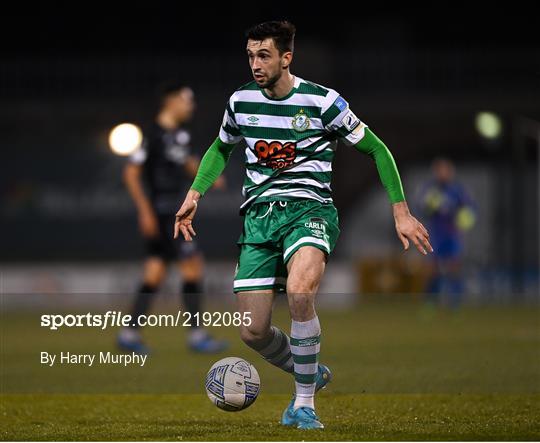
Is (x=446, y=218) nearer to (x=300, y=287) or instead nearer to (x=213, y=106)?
(x=213, y=106)

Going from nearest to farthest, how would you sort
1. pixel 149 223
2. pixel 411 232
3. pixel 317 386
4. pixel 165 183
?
pixel 411 232 → pixel 317 386 → pixel 149 223 → pixel 165 183

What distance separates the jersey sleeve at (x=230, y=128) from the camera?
6.35 meters

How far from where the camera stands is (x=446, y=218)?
1705 cm

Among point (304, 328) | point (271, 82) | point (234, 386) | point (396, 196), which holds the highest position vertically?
point (271, 82)

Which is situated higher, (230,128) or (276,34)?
(276,34)

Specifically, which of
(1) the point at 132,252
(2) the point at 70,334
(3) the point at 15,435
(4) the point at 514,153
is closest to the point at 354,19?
(4) the point at 514,153

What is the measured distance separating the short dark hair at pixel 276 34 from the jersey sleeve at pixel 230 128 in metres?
0.37

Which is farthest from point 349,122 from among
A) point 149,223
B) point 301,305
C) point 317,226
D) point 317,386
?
point 149,223

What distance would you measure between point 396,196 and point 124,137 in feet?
47.6

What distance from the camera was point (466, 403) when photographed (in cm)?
728

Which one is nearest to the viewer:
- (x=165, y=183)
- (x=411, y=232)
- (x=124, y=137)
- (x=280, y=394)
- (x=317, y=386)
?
(x=411, y=232)

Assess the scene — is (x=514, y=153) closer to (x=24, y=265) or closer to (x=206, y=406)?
(x=24, y=265)

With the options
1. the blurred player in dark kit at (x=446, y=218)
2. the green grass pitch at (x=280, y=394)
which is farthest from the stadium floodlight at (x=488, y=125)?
the green grass pitch at (x=280, y=394)

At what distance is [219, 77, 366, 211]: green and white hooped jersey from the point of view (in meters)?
6.20
